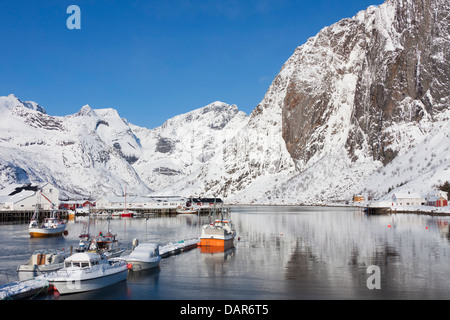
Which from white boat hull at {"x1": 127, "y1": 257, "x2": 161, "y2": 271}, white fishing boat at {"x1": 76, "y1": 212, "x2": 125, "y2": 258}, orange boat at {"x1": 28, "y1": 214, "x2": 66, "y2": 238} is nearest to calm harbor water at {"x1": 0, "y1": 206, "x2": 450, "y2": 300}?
white boat hull at {"x1": 127, "y1": 257, "x2": 161, "y2": 271}

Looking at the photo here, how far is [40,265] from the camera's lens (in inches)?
1670

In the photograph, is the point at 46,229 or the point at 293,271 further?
the point at 46,229

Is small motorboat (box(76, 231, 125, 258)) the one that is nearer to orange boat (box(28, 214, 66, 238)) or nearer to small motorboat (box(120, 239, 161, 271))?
small motorboat (box(120, 239, 161, 271))

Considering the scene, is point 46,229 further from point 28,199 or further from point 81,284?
point 28,199

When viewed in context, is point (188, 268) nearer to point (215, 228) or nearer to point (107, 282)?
point (107, 282)

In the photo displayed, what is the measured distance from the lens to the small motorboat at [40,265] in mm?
41094

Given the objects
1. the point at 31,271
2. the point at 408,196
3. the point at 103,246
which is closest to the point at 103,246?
the point at 103,246

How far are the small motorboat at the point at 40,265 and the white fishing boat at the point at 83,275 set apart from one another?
5.80 metres

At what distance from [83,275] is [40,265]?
29.4 feet

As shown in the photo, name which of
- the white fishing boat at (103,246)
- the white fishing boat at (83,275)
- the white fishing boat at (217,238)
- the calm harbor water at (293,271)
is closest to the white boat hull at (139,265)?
the calm harbor water at (293,271)

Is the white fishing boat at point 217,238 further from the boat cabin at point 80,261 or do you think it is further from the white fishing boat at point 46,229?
the white fishing boat at point 46,229

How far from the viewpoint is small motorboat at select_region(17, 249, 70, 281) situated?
41.1 meters
